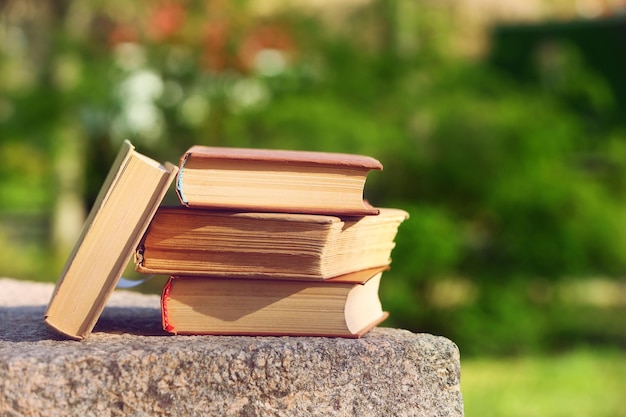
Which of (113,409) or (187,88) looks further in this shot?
(187,88)

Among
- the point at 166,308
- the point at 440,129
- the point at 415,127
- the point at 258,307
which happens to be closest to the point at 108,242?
the point at 166,308

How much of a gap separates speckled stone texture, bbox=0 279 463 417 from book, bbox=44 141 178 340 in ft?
0.15

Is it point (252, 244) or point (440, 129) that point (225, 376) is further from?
point (440, 129)

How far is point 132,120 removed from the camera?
8.74 metres

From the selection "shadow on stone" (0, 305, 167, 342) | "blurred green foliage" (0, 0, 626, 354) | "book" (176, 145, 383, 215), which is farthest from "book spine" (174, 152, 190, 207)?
"blurred green foliage" (0, 0, 626, 354)

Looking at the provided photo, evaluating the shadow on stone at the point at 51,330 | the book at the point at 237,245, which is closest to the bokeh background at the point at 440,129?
the shadow on stone at the point at 51,330

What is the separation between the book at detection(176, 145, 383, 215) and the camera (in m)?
1.50

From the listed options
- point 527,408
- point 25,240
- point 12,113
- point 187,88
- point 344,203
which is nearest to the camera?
Answer: point 344,203

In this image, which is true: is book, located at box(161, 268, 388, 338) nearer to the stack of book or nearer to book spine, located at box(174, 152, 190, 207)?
the stack of book

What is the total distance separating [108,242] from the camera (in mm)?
1505

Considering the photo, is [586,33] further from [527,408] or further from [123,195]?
[123,195]

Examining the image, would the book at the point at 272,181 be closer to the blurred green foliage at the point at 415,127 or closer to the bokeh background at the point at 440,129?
the bokeh background at the point at 440,129

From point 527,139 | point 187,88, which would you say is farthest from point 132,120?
point 527,139

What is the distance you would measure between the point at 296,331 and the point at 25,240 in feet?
31.9
